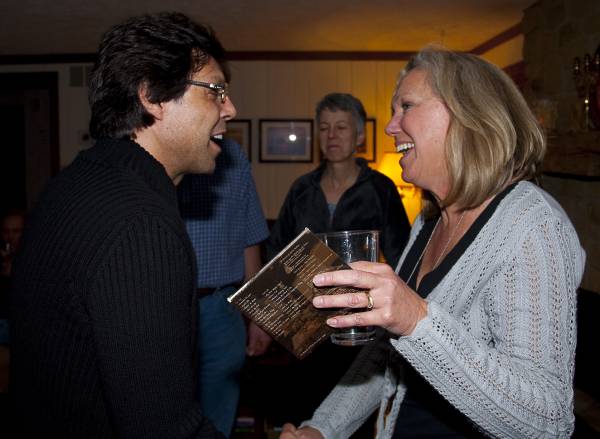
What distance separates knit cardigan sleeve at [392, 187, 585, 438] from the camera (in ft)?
3.29

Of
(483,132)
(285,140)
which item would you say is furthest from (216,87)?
(285,140)

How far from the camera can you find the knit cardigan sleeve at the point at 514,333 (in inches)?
39.5

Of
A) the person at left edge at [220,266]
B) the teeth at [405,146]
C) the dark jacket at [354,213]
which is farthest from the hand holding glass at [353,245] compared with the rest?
the dark jacket at [354,213]

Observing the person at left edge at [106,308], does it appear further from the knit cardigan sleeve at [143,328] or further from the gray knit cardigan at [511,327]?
the gray knit cardigan at [511,327]

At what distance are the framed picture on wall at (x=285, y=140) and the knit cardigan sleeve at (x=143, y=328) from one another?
577 centimetres

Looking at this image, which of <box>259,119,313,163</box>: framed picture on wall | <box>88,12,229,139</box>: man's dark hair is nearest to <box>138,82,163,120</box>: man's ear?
<box>88,12,229,139</box>: man's dark hair

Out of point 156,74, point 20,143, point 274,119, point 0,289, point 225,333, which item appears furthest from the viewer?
point 20,143

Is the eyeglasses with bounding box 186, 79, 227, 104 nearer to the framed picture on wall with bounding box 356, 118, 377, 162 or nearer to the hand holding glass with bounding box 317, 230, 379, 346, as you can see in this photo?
the hand holding glass with bounding box 317, 230, 379, 346

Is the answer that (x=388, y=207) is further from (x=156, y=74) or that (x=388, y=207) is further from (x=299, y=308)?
(x=299, y=308)

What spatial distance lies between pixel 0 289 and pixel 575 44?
13.5 feet

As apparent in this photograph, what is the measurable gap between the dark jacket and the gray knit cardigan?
1666 mm

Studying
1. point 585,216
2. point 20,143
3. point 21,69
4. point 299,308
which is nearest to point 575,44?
point 585,216

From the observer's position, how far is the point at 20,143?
7.92 metres

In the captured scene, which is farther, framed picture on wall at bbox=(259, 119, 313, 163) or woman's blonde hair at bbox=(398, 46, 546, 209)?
framed picture on wall at bbox=(259, 119, 313, 163)
